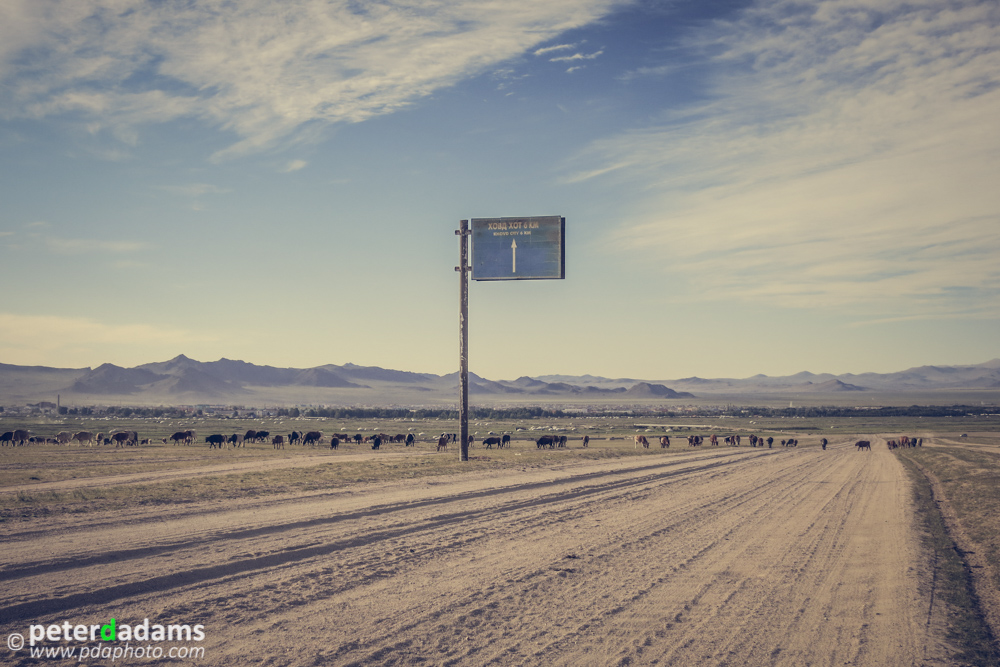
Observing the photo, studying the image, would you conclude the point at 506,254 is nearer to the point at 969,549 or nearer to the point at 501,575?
the point at 969,549

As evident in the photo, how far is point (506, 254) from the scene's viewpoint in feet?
104

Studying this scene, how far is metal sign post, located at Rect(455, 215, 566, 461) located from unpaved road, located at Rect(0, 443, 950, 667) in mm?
15394

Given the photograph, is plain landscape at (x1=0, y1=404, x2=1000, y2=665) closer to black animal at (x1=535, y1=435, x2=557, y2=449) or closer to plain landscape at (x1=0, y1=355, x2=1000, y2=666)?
plain landscape at (x1=0, y1=355, x2=1000, y2=666)

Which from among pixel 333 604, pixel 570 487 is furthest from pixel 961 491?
pixel 333 604

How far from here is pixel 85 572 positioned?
9.55 metres

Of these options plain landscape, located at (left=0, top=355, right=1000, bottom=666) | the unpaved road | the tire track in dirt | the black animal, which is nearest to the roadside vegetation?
plain landscape, located at (left=0, top=355, right=1000, bottom=666)

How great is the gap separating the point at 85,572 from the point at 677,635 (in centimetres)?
779

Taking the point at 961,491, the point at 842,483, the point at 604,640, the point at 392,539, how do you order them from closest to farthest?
the point at 604,640, the point at 392,539, the point at 961,491, the point at 842,483

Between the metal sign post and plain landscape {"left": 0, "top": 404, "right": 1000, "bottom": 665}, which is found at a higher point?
the metal sign post

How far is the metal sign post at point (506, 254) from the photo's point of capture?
31.1 metres

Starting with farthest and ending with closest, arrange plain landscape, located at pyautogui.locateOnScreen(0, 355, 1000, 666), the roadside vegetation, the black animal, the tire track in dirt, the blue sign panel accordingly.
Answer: the black animal
the blue sign panel
the tire track in dirt
the roadside vegetation
plain landscape, located at pyautogui.locateOnScreen(0, 355, 1000, 666)

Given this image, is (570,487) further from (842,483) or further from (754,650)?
(754,650)

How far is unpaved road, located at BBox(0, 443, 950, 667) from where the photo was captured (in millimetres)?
6988

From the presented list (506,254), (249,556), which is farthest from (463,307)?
(249,556)
